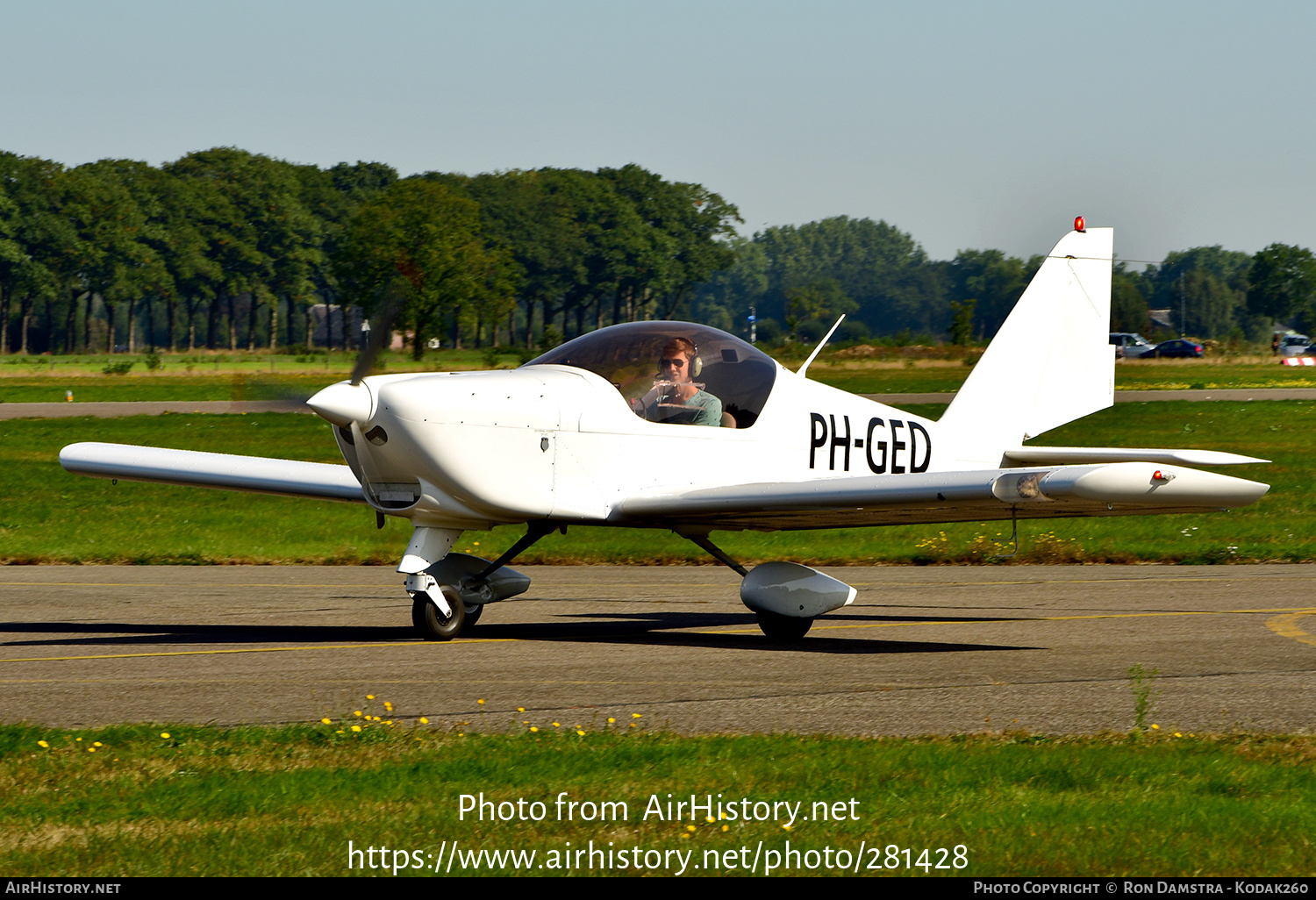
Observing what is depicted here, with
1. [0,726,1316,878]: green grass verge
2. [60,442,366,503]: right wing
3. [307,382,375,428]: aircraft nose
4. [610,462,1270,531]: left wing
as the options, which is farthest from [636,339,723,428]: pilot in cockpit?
[0,726,1316,878]: green grass verge

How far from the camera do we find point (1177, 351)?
3610 inches

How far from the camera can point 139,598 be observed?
46.9 feet

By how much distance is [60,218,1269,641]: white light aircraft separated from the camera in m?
10.3

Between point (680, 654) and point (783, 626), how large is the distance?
4.32ft

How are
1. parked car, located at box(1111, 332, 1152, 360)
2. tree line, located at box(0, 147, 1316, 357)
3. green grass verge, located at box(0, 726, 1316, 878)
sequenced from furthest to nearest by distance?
tree line, located at box(0, 147, 1316, 357), parked car, located at box(1111, 332, 1152, 360), green grass verge, located at box(0, 726, 1316, 878)

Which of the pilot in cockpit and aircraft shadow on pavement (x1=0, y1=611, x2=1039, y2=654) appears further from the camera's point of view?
the pilot in cockpit

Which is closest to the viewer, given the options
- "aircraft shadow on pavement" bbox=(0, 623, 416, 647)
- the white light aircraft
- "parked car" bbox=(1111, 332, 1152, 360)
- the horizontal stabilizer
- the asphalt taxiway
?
the asphalt taxiway

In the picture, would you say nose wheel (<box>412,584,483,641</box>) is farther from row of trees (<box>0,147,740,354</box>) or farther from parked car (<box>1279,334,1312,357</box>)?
parked car (<box>1279,334,1312,357</box>)

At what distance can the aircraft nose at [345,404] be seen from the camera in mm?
10148

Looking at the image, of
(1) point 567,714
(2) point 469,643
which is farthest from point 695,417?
(1) point 567,714

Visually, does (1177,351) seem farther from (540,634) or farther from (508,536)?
(540,634)

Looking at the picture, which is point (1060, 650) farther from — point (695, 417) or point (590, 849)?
point (590, 849)

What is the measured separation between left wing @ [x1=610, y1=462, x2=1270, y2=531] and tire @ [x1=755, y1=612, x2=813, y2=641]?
2.53 ft

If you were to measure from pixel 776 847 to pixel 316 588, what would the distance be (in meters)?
10.9
